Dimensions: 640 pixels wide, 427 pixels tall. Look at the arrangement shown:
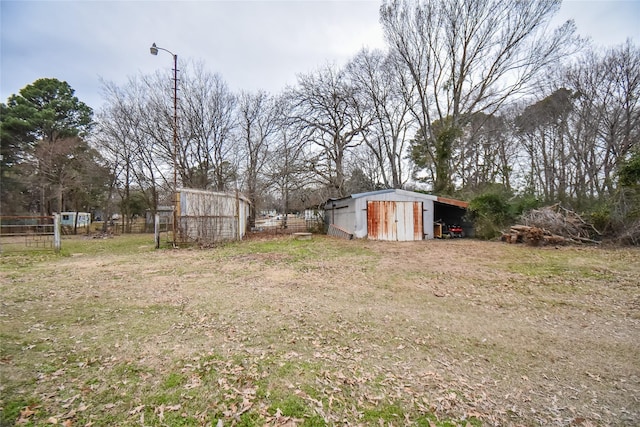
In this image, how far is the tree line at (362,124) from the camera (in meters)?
14.6

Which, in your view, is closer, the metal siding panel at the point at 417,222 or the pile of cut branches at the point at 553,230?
the pile of cut branches at the point at 553,230

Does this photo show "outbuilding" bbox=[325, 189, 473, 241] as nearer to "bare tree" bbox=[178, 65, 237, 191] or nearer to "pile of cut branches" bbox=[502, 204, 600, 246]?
"pile of cut branches" bbox=[502, 204, 600, 246]

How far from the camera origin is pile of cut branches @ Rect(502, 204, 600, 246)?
32.5ft

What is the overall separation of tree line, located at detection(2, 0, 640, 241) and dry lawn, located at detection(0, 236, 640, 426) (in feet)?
35.8

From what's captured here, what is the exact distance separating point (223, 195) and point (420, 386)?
37.8 ft

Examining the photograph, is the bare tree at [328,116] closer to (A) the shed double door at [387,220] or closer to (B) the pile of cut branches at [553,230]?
(A) the shed double door at [387,220]

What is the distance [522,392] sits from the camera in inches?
93.5

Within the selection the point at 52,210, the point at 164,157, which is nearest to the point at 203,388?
the point at 164,157

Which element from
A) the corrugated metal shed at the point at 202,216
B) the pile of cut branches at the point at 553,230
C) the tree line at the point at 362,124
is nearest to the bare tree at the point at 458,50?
the tree line at the point at 362,124

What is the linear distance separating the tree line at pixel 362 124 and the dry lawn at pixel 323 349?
10898mm

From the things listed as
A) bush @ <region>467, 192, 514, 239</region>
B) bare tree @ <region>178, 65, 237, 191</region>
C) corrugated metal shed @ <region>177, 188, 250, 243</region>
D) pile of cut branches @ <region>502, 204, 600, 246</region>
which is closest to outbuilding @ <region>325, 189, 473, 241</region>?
bush @ <region>467, 192, 514, 239</region>

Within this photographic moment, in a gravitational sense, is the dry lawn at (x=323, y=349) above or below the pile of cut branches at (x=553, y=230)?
below

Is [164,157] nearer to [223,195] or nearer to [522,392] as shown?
[223,195]

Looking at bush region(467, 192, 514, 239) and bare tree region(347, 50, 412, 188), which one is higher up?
bare tree region(347, 50, 412, 188)
